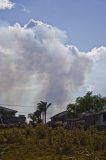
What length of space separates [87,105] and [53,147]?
7623 cm

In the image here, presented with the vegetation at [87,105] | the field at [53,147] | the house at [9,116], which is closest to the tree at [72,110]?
the vegetation at [87,105]

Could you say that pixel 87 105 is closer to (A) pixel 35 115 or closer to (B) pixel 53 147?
(A) pixel 35 115

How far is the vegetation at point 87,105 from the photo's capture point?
9431 centimetres

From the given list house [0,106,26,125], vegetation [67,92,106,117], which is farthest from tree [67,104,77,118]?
house [0,106,26,125]

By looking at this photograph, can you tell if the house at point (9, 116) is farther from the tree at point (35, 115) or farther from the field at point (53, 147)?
the field at point (53, 147)

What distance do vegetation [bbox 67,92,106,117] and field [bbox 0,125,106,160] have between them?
69.4 meters

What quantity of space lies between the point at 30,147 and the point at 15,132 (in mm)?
4492

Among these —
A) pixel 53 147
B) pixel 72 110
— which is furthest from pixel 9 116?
pixel 53 147

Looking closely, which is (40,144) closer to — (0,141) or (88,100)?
(0,141)

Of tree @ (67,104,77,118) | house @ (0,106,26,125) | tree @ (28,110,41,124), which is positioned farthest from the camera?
tree @ (28,110,41,124)

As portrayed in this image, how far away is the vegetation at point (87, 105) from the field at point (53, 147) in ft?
228

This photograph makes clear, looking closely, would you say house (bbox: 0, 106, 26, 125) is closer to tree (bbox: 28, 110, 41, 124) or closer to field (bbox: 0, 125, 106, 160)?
tree (bbox: 28, 110, 41, 124)

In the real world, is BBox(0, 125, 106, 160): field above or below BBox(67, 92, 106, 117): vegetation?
below

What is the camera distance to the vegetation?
3713 inches
